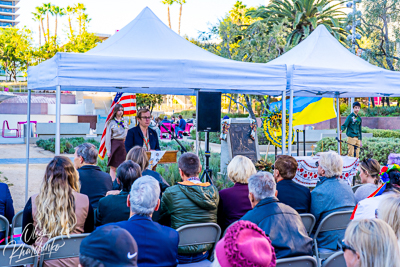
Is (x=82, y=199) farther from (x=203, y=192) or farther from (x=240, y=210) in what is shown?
(x=240, y=210)

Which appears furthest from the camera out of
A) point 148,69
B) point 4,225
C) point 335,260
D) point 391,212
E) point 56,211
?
point 148,69

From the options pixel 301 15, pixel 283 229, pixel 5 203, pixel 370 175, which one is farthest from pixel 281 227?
pixel 301 15

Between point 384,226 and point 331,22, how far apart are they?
24.8m

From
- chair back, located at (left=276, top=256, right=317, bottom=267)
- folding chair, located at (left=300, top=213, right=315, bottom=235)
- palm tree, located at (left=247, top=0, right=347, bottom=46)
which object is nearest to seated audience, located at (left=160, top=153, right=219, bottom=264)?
folding chair, located at (left=300, top=213, right=315, bottom=235)

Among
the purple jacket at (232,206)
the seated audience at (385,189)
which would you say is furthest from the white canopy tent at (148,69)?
the seated audience at (385,189)

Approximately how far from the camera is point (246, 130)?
8641mm

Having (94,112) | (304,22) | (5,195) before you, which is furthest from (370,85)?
(94,112)

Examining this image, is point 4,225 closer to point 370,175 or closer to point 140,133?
point 140,133

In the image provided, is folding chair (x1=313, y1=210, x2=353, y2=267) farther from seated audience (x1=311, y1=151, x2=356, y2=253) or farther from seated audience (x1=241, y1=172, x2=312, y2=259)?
seated audience (x1=241, y1=172, x2=312, y2=259)

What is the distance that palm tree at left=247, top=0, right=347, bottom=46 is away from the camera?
2288 centimetres

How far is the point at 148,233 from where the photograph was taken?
2320 millimetres

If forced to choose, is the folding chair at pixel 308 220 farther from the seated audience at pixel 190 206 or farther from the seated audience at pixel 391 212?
the seated audience at pixel 391 212

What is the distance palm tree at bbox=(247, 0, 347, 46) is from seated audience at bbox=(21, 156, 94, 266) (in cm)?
2128

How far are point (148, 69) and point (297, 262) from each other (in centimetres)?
348
